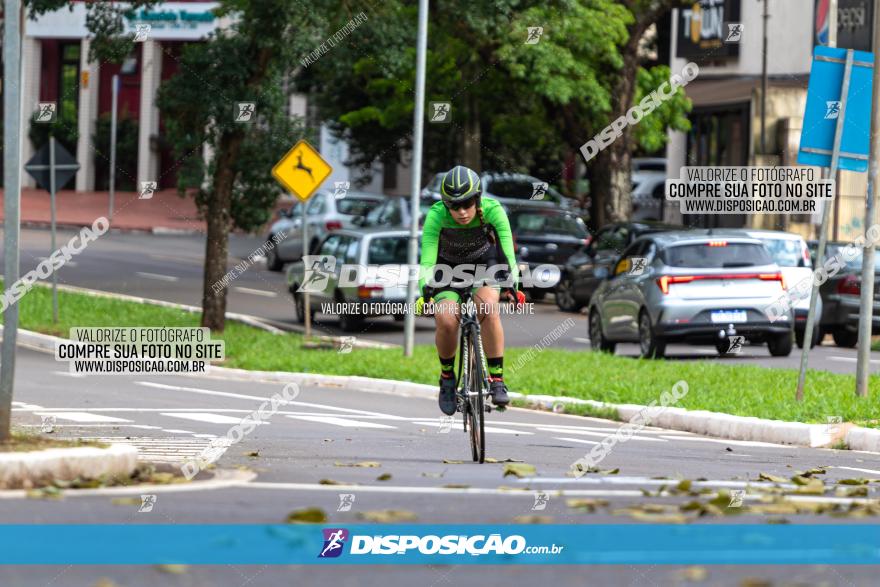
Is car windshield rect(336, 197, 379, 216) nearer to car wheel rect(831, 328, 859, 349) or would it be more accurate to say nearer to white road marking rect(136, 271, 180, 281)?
white road marking rect(136, 271, 180, 281)

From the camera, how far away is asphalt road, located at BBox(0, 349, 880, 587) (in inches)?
263

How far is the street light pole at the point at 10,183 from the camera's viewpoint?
9906 mm

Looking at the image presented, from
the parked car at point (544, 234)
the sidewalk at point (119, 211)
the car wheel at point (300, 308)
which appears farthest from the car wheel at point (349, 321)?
the sidewalk at point (119, 211)

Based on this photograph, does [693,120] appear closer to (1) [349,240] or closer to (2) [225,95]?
(1) [349,240]

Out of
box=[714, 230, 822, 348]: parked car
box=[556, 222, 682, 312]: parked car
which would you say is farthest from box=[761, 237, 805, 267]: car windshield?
box=[556, 222, 682, 312]: parked car

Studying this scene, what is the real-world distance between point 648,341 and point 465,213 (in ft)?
39.1

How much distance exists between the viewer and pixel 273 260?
43.8m

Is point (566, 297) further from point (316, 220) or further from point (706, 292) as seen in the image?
point (706, 292)

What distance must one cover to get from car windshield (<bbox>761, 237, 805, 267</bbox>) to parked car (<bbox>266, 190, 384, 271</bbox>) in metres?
17.9

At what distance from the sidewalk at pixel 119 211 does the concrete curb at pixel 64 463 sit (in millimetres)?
42758

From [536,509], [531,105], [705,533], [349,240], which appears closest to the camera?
[705,533]

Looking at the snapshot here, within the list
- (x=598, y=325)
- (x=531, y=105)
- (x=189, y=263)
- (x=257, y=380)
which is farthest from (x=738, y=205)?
(x=257, y=380)

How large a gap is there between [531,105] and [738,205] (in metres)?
5.55

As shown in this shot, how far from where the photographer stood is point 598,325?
25.1 metres
